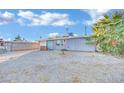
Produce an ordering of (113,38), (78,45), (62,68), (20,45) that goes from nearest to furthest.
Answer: (113,38), (62,68), (78,45), (20,45)

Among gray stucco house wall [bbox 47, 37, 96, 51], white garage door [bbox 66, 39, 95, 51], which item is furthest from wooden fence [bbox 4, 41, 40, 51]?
white garage door [bbox 66, 39, 95, 51]

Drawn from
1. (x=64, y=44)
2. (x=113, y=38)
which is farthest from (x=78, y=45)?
(x=113, y=38)

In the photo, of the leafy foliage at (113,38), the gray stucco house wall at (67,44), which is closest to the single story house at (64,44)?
the gray stucco house wall at (67,44)

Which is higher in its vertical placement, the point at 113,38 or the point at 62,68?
the point at 113,38

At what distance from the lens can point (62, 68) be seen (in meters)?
3.67

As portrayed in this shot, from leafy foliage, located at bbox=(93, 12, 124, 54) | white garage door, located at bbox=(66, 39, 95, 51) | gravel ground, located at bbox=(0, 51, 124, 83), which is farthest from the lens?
white garage door, located at bbox=(66, 39, 95, 51)

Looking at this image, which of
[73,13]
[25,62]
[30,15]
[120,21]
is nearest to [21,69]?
[25,62]

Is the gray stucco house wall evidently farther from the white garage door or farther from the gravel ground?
the gravel ground

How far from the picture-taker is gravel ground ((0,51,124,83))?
3.54m

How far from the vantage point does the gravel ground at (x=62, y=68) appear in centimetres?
354

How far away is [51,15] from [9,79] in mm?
1178

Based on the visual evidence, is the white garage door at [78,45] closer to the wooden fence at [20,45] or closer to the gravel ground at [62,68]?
the gravel ground at [62,68]

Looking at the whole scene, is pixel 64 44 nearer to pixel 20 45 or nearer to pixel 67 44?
pixel 67 44

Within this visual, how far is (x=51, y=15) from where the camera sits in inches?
144
